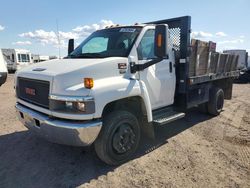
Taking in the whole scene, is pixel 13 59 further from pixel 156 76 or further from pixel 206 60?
pixel 156 76

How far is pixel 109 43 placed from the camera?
175 inches

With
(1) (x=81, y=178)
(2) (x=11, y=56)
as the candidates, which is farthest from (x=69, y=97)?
(2) (x=11, y=56)

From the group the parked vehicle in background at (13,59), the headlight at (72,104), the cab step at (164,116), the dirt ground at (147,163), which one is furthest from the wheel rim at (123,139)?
the parked vehicle in background at (13,59)

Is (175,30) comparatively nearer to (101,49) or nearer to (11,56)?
(101,49)

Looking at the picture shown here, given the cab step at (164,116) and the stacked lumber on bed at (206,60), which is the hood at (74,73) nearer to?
the cab step at (164,116)

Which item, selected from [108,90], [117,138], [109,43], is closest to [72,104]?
[108,90]

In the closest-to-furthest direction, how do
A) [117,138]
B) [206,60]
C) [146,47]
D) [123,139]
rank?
1. [117,138]
2. [123,139]
3. [146,47]
4. [206,60]

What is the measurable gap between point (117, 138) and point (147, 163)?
2.32ft

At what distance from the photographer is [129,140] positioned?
161 inches

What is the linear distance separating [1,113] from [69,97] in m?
5.06

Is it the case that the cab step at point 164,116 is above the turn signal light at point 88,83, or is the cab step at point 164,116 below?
below

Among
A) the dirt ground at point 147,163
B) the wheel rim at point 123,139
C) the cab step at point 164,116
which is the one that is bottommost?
the dirt ground at point 147,163

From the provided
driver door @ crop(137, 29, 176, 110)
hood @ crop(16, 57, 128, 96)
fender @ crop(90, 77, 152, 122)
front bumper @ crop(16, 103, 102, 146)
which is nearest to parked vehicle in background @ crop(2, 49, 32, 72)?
driver door @ crop(137, 29, 176, 110)

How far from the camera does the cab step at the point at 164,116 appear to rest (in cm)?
442
